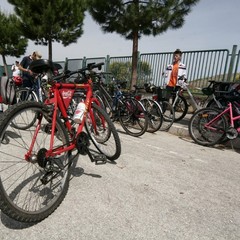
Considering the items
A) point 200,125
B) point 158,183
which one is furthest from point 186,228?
point 200,125

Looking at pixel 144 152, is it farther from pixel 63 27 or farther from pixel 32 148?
pixel 63 27

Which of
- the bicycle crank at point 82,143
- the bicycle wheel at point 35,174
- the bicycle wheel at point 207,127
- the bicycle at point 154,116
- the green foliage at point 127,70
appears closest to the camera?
the bicycle wheel at point 35,174

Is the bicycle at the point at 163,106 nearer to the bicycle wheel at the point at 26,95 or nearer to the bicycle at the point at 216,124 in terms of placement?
the bicycle at the point at 216,124

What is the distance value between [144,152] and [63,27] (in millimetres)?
13027

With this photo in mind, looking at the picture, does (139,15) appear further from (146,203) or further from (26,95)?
(146,203)

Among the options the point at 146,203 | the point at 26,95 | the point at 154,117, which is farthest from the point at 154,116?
the point at 146,203

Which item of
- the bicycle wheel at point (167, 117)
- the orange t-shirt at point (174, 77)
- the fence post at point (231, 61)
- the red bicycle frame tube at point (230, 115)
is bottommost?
the bicycle wheel at point (167, 117)

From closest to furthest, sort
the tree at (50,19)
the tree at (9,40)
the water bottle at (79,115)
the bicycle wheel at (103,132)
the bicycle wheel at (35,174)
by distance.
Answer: the bicycle wheel at (35,174)
the water bottle at (79,115)
the bicycle wheel at (103,132)
the tree at (50,19)
the tree at (9,40)

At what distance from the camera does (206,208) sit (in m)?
2.51

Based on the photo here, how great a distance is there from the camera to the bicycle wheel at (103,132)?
314 centimetres

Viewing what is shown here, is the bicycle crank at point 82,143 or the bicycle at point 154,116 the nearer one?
the bicycle crank at point 82,143

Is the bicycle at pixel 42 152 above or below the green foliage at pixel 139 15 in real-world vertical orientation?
below

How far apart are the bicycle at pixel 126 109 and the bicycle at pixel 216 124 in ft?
3.55

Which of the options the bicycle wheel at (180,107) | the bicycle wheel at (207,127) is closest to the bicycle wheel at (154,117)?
the bicycle wheel at (207,127)
